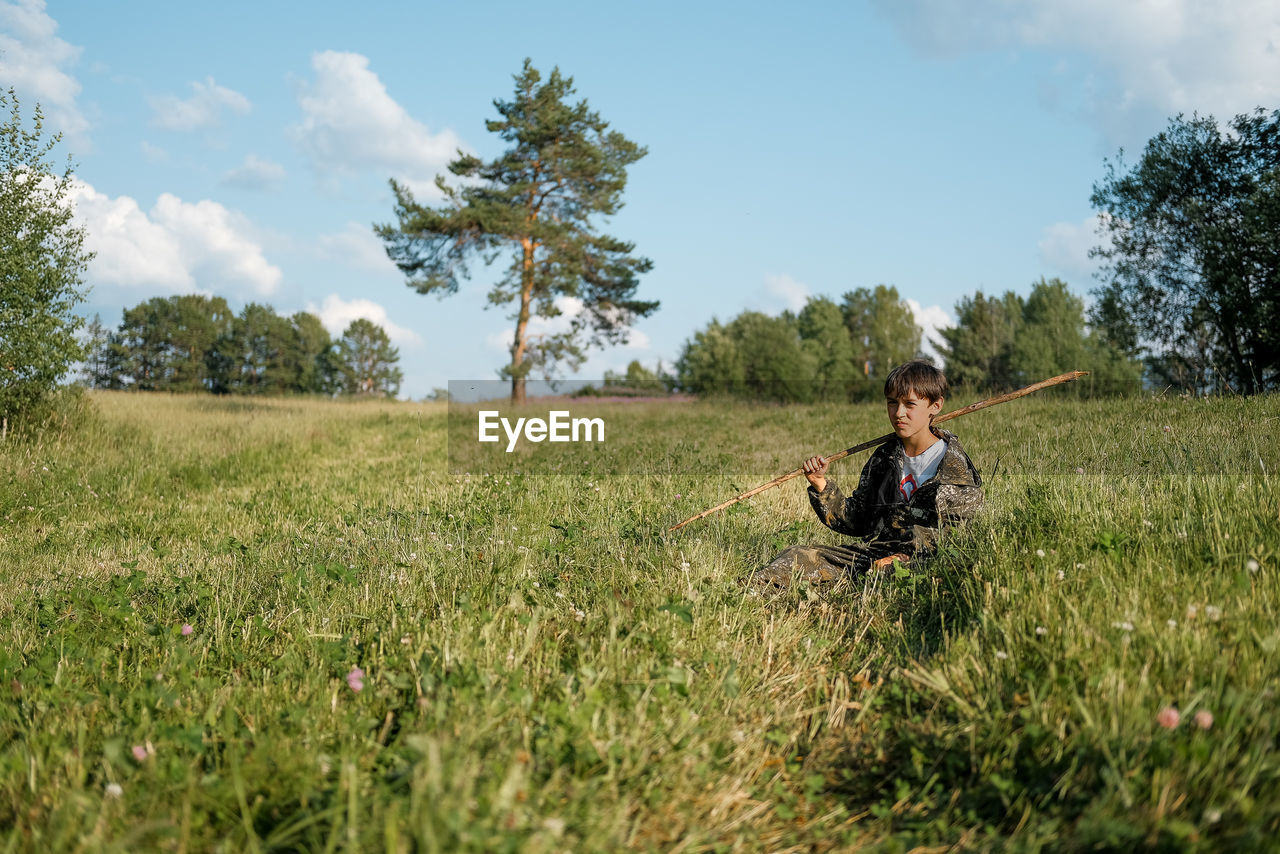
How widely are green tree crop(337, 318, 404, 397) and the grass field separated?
93.0 m

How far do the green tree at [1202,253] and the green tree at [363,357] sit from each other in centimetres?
8165

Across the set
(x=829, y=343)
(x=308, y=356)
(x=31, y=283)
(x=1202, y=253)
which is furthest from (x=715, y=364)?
(x=308, y=356)

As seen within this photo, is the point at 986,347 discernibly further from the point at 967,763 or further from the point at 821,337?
the point at 967,763

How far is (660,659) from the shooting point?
3.58m

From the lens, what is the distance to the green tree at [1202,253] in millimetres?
23500

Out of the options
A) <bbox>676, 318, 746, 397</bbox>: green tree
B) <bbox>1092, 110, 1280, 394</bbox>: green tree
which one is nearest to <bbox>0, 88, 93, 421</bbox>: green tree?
<bbox>1092, 110, 1280, 394</bbox>: green tree

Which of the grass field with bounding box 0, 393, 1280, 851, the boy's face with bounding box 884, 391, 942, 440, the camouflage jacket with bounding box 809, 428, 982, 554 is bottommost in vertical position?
the grass field with bounding box 0, 393, 1280, 851

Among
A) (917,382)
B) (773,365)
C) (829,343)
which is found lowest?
(917,382)

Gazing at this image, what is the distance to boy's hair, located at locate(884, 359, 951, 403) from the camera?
201 inches

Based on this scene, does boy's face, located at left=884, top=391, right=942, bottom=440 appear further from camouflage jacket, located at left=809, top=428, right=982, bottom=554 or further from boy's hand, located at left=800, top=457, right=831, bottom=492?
boy's hand, located at left=800, top=457, right=831, bottom=492

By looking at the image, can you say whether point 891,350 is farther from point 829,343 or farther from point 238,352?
point 238,352

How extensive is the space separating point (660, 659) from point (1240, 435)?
8.51 meters

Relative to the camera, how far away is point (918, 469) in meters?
5.20

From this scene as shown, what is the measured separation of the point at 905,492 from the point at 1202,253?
1027 inches
